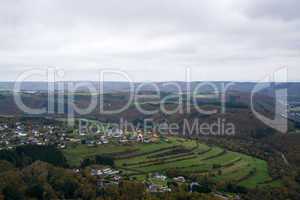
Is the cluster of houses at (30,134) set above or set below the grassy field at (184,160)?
above

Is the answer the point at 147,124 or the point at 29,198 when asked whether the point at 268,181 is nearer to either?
the point at 29,198

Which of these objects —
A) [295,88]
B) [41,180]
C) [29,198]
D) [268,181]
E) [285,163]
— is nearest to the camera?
[29,198]

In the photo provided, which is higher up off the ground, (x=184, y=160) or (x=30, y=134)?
(x=30, y=134)

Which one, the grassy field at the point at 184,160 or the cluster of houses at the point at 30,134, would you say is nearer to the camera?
the grassy field at the point at 184,160

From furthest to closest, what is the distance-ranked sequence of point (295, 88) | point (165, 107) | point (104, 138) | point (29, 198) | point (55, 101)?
point (295, 88)
point (55, 101)
point (165, 107)
point (104, 138)
point (29, 198)

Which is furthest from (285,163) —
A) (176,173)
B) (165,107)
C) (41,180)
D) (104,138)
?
(165,107)

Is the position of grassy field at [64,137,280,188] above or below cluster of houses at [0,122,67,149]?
below

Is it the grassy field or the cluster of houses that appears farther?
the cluster of houses

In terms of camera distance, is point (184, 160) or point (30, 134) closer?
point (184, 160)
